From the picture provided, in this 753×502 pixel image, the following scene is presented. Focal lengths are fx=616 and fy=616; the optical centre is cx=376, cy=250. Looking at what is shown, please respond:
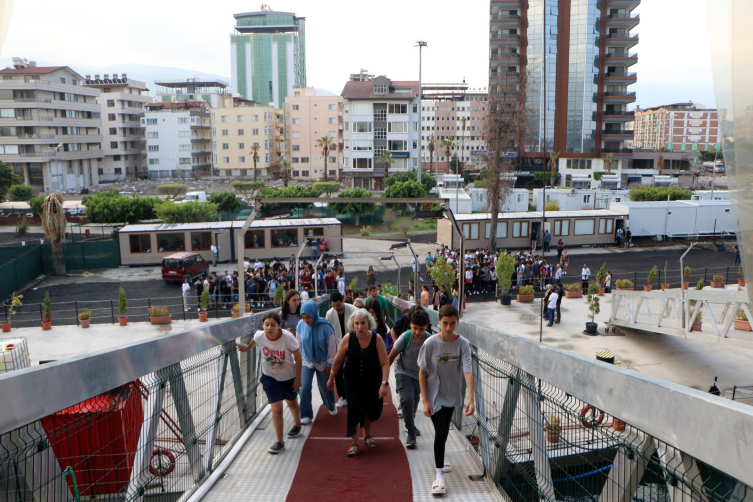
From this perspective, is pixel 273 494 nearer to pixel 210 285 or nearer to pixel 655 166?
pixel 210 285

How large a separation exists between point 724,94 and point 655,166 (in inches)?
3754

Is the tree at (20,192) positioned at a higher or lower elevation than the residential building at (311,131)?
lower

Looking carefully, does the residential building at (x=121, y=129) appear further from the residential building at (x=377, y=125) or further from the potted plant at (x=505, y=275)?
the potted plant at (x=505, y=275)

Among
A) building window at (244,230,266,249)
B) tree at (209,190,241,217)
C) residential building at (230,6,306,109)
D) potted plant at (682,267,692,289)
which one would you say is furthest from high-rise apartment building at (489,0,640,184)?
residential building at (230,6,306,109)

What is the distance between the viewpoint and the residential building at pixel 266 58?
16662 centimetres

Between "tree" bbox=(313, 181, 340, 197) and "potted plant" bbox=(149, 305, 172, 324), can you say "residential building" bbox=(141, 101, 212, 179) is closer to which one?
"tree" bbox=(313, 181, 340, 197)

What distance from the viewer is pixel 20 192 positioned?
56.9 metres

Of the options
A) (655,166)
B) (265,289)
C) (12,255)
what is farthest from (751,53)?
(655,166)

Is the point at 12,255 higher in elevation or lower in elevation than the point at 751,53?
lower

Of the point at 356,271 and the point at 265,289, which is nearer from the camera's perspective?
the point at 265,289

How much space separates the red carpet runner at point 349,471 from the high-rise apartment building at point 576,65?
64560 mm

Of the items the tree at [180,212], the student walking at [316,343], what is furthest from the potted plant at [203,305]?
the tree at [180,212]

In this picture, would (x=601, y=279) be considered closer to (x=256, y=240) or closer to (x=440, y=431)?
(x=256, y=240)

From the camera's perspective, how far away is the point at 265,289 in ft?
70.7
